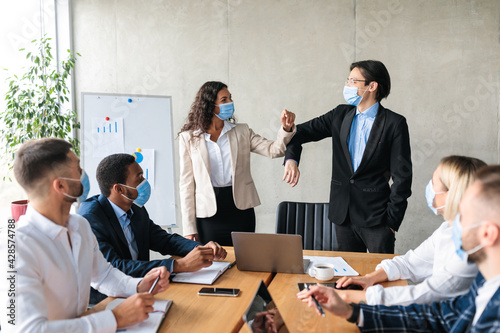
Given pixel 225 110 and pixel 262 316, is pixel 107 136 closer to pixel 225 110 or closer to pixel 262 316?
pixel 225 110

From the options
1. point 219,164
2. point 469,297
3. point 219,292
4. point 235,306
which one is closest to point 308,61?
point 219,164

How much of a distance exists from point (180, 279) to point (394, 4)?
349 centimetres

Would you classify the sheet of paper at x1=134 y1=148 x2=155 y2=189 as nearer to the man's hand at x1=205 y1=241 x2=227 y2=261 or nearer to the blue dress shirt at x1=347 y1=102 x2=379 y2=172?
the man's hand at x1=205 y1=241 x2=227 y2=261

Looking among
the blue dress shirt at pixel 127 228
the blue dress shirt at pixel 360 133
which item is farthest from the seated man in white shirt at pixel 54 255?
the blue dress shirt at pixel 360 133

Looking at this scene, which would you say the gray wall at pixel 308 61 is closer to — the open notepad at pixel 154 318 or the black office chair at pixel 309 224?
the black office chair at pixel 309 224

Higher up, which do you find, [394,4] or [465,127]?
[394,4]

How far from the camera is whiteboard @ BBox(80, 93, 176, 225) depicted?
3824 millimetres

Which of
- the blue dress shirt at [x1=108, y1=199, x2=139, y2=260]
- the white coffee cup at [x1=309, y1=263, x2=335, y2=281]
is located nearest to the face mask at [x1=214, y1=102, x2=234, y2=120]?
the blue dress shirt at [x1=108, y1=199, x2=139, y2=260]

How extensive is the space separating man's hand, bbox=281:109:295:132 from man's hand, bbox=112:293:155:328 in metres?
1.84

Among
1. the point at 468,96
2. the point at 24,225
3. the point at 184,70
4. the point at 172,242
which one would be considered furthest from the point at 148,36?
the point at 24,225

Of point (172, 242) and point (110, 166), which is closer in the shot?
point (110, 166)

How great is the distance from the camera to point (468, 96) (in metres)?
4.34

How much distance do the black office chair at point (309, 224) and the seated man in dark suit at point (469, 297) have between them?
1587 millimetres

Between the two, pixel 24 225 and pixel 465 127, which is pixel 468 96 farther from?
pixel 24 225
